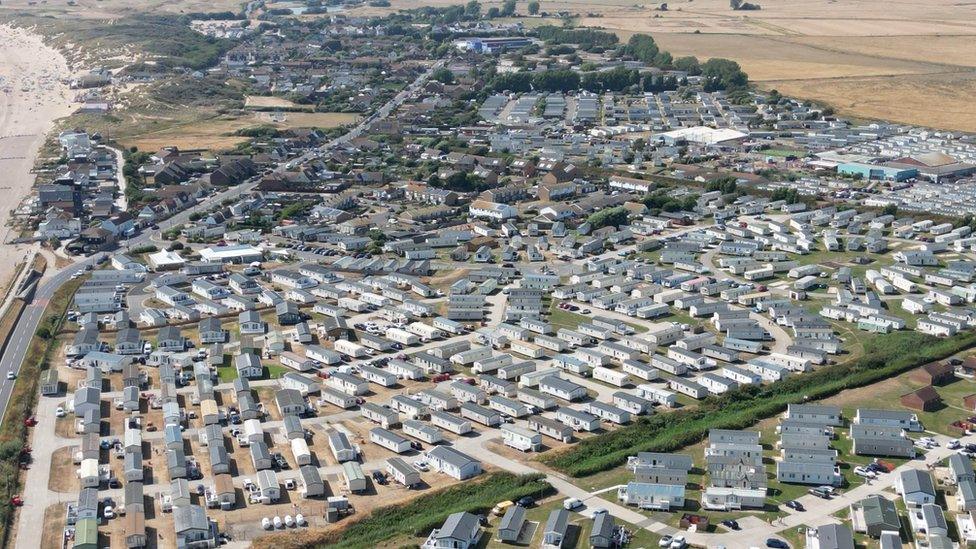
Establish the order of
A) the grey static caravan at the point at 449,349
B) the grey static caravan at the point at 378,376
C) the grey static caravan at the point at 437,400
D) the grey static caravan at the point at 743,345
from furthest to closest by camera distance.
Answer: the grey static caravan at the point at 743,345 < the grey static caravan at the point at 449,349 < the grey static caravan at the point at 378,376 < the grey static caravan at the point at 437,400

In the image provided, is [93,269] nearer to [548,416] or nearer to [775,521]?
[548,416]

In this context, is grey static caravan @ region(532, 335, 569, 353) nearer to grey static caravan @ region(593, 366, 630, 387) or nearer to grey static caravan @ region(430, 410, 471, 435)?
grey static caravan @ region(593, 366, 630, 387)

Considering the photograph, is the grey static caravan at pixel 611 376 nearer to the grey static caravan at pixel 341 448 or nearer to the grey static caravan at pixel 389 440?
the grey static caravan at pixel 389 440

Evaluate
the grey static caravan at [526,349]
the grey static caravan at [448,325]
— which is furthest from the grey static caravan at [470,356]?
the grey static caravan at [448,325]

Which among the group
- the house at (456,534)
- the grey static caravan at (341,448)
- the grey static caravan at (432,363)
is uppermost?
the house at (456,534)

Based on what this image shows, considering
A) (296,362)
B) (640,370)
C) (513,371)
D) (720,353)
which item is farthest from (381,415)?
(720,353)

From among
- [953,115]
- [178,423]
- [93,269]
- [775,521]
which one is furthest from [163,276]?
[953,115]

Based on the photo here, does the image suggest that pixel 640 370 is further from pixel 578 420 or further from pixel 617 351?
pixel 578 420

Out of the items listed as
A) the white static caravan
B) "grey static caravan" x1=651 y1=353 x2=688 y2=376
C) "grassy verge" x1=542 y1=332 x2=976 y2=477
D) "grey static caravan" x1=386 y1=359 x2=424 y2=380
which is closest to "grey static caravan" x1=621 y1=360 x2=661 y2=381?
"grey static caravan" x1=651 y1=353 x2=688 y2=376
